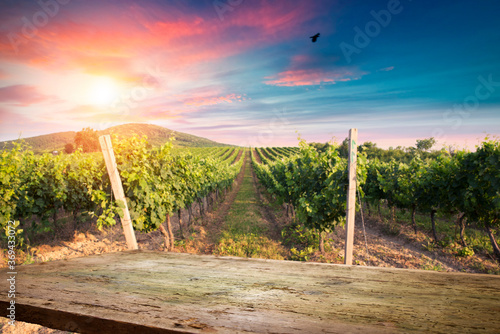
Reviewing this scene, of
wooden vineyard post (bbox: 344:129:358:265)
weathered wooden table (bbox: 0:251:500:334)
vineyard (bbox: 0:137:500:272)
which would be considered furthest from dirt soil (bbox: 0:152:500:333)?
weathered wooden table (bbox: 0:251:500:334)

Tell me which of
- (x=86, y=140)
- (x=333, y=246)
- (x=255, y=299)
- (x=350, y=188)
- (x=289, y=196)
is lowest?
(x=333, y=246)

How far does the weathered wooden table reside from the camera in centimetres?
69

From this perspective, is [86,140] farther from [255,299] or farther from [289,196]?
[255,299]

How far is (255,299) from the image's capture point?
880mm

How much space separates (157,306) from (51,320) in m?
0.46

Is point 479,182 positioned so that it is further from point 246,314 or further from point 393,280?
point 246,314

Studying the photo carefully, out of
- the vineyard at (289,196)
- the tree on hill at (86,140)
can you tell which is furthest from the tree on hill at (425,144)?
the tree on hill at (86,140)

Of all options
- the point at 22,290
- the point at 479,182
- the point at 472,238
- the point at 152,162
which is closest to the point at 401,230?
the point at 472,238

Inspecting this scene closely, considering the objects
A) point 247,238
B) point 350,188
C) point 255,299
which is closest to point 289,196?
point 247,238

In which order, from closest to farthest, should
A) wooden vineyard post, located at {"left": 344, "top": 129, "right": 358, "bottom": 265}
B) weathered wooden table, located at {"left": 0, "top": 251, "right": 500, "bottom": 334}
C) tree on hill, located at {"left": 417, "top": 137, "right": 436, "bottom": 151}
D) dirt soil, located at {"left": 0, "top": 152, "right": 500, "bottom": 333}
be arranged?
weathered wooden table, located at {"left": 0, "top": 251, "right": 500, "bottom": 334}, wooden vineyard post, located at {"left": 344, "top": 129, "right": 358, "bottom": 265}, dirt soil, located at {"left": 0, "top": 152, "right": 500, "bottom": 333}, tree on hill, located at {"left": 417, "top": 137, "right": 436, "bottom": 151}

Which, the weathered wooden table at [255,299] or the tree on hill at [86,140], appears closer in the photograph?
the weathered wooden table at [255,299]

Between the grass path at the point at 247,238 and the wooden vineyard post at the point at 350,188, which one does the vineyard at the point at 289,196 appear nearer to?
the grass path at the point at 247,238

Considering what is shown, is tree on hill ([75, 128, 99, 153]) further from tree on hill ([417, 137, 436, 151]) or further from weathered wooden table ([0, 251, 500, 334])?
tree on hill ([417, 137, 436, 151])

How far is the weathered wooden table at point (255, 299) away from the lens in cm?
69
